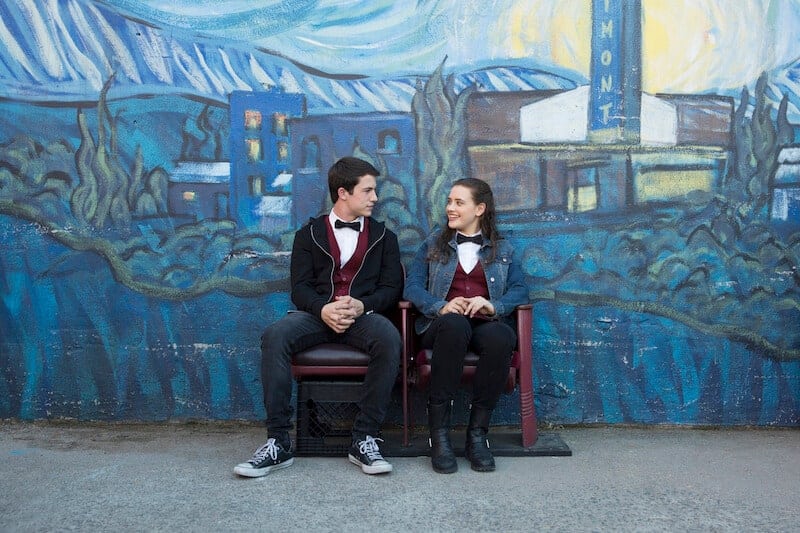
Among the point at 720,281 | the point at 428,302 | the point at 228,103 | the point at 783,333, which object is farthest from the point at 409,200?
the point at 783,333

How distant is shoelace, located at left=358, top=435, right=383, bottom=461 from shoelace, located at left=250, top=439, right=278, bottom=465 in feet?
1.42

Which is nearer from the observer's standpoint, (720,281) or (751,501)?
(751,501)

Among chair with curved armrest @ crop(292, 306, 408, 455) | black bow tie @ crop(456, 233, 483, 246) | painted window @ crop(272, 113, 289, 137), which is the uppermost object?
painted window @ crop(272, 113, 289, 137)

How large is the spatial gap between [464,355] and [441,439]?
45 cm

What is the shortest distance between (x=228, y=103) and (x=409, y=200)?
1.27 meters

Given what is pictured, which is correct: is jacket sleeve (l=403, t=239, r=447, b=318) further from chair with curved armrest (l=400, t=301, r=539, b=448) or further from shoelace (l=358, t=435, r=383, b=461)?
shoelace (l=358, t=435, r=383, b=461)

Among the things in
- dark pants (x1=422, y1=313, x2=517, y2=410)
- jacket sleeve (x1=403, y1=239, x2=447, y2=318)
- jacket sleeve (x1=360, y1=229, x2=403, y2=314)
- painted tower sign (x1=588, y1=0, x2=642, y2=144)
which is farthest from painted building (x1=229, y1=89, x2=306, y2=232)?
painted tower sign (x1=588, y1=0, x2=642, y2=144)

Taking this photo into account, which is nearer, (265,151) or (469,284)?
(469,284)

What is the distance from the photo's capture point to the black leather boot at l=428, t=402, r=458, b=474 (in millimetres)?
4203

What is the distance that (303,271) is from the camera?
4.75 meters

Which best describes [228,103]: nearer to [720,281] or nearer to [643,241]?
[643,241]

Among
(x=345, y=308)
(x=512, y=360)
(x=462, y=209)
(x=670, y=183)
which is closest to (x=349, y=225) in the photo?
(x=345, y=308)

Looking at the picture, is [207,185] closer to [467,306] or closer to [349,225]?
[349,225]

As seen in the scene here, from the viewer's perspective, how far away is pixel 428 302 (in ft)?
15.0
